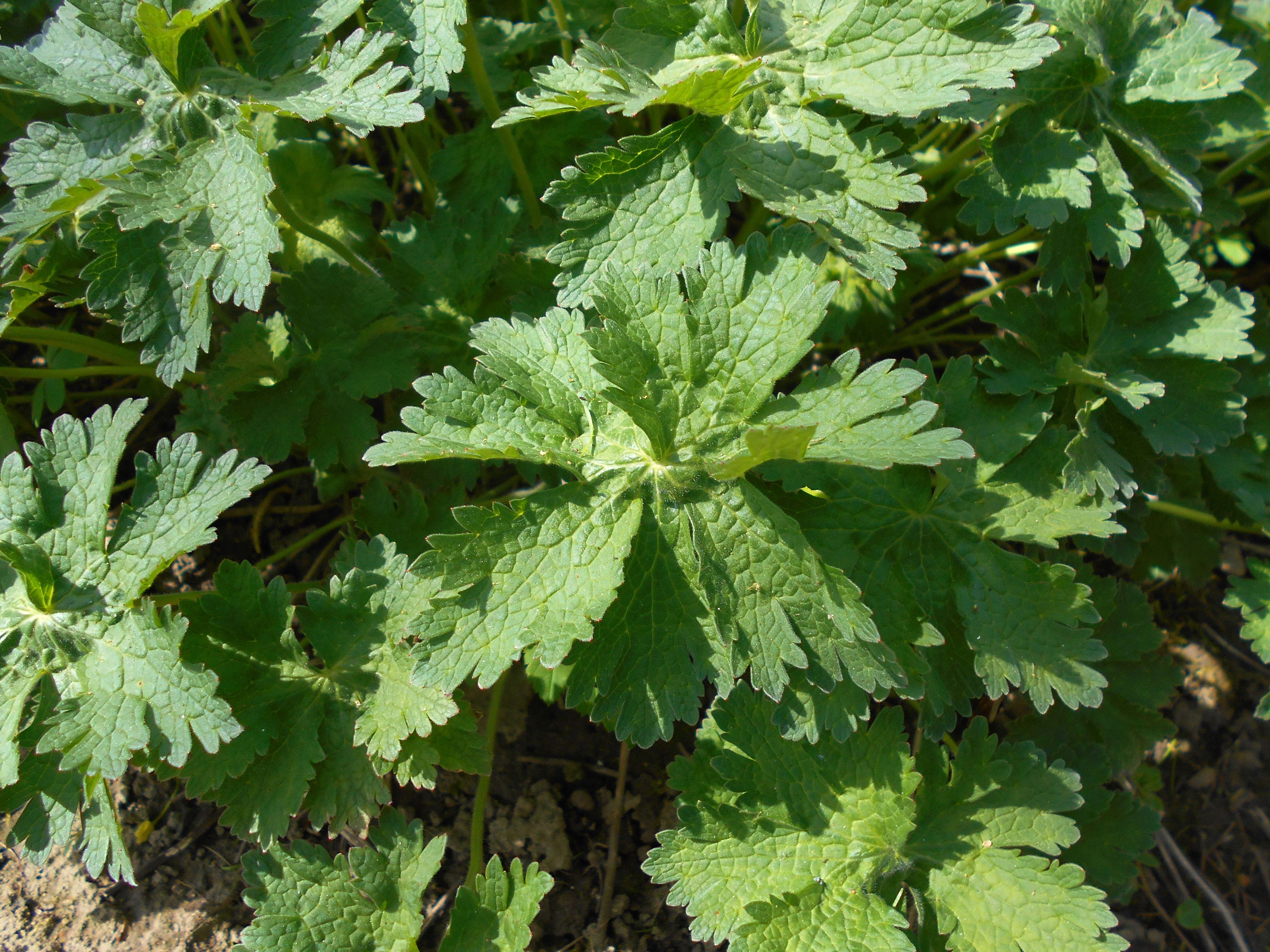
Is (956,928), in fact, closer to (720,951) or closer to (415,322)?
(720,951)

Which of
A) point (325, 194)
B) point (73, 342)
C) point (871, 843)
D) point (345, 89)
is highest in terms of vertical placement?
point (345, 89)

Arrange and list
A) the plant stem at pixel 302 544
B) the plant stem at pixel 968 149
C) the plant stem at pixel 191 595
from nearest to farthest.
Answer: the plant stem at pixel 191 595 < the plant stem at pixel 968 149 < the plant stem at pixel 302 544

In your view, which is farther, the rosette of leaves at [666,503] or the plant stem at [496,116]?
the plant stem at [496,116]

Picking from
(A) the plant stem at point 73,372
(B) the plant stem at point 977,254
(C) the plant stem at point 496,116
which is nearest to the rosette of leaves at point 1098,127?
(B) the plant stem at point 977,254

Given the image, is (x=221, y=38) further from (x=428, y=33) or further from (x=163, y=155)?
(x=428, y=33)

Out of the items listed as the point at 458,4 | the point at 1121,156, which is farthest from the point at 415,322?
the point at 1121,156

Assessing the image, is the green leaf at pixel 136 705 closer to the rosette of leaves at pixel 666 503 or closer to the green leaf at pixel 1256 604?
the rosette of leaves at pixel 666 503

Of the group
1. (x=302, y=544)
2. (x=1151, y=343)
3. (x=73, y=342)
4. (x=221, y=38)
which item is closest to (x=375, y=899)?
(x=302, y=544)
